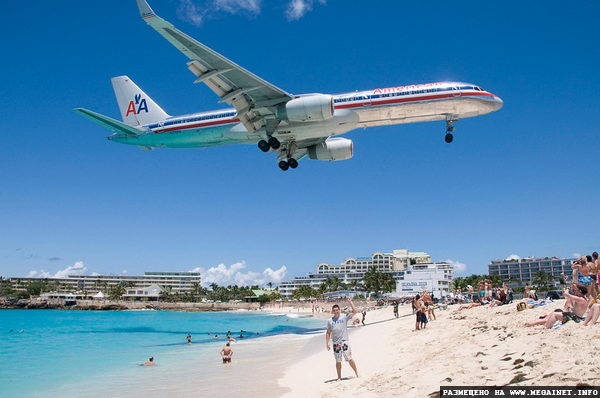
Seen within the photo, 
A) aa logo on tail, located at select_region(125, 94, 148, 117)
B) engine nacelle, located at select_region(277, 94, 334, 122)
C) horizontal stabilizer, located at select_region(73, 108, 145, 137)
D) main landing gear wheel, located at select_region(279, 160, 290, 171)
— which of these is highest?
aa logo on tail, located at select_region(125, 94, 148, 117)

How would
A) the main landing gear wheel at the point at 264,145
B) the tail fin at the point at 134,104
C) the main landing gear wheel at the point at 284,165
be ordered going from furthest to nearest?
the tail fin at the point at 134,104 < the main landing gear wheel at the point at 284,165 < the main landing gear wheel at the point at 264,145

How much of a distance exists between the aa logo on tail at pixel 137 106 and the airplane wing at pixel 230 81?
11.2m

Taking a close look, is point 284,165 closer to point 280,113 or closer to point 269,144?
point 269,144

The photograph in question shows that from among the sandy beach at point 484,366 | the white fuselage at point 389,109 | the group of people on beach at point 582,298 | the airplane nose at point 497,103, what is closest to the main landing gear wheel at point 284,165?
the white fuselage at point 389,109

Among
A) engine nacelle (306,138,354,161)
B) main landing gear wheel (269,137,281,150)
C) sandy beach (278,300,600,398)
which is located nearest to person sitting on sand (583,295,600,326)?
sandy beach (278,300,600,398)

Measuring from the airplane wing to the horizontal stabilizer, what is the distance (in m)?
8.33

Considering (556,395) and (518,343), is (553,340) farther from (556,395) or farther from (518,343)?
(556,395)

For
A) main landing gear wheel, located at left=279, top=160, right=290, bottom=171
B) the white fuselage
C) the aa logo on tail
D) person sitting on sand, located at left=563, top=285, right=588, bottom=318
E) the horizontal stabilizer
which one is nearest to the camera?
person sitting on sand, located at left=563, top=285, right=588, bottom=318

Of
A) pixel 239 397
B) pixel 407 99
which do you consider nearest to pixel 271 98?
pixel 407 99

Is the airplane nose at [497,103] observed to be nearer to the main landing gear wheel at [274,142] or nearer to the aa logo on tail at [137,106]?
the main landing gear wheel at [274,142]

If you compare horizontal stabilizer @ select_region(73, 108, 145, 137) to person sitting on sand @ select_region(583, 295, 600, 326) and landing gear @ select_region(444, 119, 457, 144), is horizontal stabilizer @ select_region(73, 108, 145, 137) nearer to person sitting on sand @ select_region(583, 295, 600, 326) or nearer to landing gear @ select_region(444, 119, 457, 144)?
landing gear @ select_region(444, 119, 457, 144)

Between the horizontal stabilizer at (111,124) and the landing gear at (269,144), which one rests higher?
the horizontal stabilizer at (111,124)

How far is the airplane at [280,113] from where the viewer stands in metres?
25.7

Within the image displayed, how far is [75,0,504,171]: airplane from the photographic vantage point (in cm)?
2570
